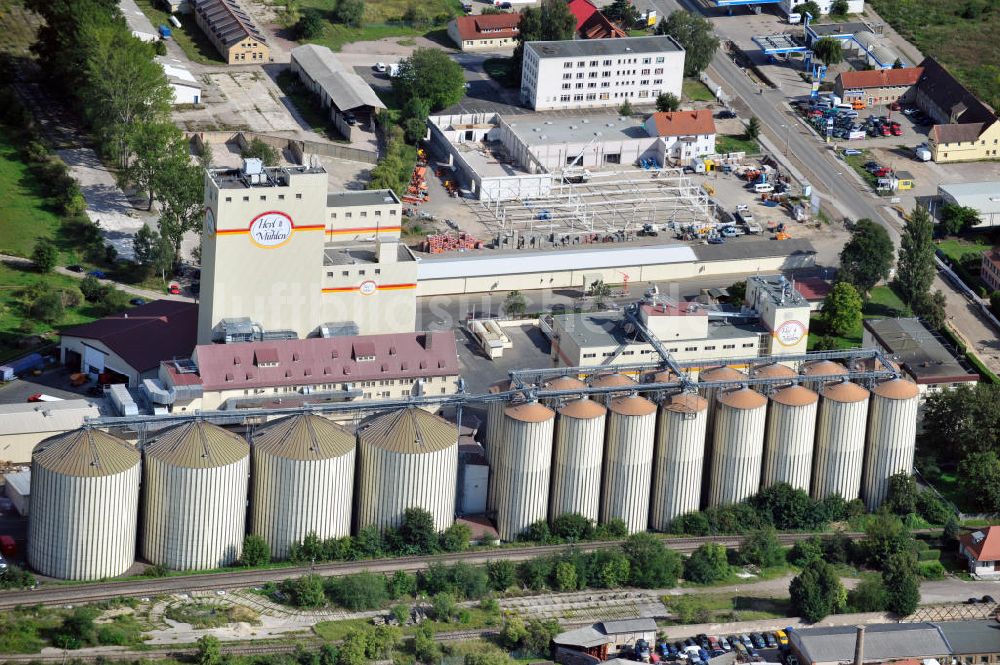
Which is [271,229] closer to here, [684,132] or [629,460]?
[629,460]

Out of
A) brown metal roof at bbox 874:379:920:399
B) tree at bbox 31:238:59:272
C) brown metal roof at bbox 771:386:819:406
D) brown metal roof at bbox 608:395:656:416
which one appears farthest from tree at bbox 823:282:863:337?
tree at bbox 31:238:59:272

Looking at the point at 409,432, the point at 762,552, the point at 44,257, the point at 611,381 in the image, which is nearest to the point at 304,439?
the point at 409,432

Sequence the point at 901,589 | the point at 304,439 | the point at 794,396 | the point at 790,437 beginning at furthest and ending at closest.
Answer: the point at 790,437 < the point at 794,396 < the point at 901,589 < the point at 304,439

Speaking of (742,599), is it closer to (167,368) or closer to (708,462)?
(708,462)

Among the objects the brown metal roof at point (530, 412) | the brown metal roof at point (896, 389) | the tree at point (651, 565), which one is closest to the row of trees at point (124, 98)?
the brown metal roof at point (530, 412)

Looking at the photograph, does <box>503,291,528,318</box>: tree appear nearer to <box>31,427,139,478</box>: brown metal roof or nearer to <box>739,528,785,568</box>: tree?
<box>739,528,785,568</box>: tree

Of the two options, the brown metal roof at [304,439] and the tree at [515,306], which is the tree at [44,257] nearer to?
the tree at [515,306]
